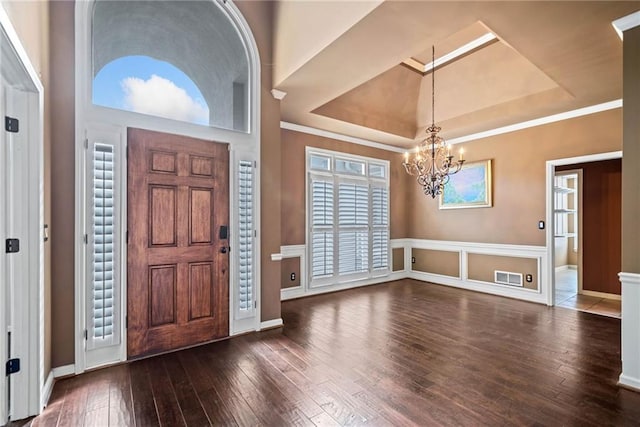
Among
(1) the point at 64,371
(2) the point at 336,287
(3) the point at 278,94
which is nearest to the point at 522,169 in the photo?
(2) the point at 336,287

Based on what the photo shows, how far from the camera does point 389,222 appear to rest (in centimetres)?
638

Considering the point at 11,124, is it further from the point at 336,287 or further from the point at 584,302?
the point at 584,302

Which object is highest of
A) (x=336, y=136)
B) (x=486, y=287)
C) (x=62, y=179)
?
(x=336, y=136)

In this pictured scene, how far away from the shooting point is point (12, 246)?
6.34 feet

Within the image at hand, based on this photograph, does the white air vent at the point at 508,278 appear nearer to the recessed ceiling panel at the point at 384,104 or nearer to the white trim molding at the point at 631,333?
the white trim molding at the point at 631,333

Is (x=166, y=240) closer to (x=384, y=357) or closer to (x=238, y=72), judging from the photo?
(x=238, y=72)

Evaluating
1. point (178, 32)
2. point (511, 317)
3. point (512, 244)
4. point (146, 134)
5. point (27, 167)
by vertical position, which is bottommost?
point (511, 317)

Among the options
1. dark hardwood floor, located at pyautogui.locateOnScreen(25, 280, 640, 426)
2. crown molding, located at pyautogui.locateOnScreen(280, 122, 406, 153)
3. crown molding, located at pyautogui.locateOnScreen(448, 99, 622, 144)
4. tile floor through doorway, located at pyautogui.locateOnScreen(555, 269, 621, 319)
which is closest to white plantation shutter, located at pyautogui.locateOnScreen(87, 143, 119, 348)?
dark hardwood floor, located at pyautogui.locateOnScreen(25, 280, 640, 426)

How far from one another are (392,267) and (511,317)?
2622 millimetres

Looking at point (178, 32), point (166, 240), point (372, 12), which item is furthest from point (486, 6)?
point (166, 240)

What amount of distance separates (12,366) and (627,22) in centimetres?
510

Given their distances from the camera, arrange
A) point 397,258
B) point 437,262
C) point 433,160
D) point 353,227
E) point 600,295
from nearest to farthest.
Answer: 1. point 433,160
2. point 600,295
3. point 353,227
4. point 437,262
5. point 397,258

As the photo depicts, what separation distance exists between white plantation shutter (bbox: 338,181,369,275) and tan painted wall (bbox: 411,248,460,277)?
132cm

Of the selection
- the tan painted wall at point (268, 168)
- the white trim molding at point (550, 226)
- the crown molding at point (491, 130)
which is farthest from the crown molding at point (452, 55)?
the tan painted wall at point (268, 168)
